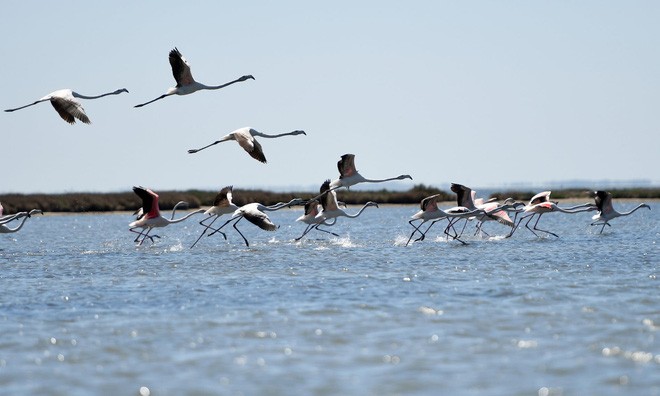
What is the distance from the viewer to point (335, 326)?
10367mm

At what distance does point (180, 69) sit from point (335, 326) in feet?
22.9

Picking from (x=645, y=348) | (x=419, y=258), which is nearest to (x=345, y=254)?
(x=419, y=258)

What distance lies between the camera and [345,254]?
2041 cm

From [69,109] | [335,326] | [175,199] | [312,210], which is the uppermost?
[69,109]

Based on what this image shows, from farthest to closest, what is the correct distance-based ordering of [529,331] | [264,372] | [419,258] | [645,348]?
[419,258] → [529,331] → [645,348] → [264,372]

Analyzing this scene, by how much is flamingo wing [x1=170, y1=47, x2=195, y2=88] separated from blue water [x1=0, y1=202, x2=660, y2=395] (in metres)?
3.07

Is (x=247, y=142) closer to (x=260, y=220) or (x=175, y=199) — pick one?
(x=260, y=220)

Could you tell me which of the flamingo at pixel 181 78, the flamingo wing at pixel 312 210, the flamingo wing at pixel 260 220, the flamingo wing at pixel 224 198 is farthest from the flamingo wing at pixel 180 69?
the flamingo wing at pixel 312 210

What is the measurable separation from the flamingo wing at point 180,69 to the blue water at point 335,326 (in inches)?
121

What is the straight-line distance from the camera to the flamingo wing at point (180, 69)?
15.9 metres

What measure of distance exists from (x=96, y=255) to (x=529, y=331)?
13.0 m

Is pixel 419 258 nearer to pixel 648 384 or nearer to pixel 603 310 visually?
pixel 603 310

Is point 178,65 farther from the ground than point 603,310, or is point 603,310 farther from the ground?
point 178,65

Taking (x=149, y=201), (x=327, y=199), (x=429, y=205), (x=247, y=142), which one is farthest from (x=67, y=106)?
(x=429, y=205)
